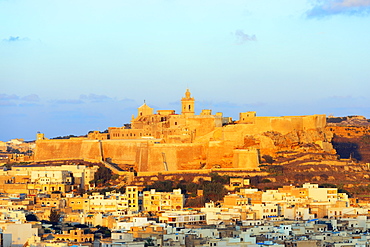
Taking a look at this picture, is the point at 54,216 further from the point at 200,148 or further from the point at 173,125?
the point at 173,125

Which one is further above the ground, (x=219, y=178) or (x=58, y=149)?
(x=58, y=149)

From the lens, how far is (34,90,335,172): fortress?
8475cm

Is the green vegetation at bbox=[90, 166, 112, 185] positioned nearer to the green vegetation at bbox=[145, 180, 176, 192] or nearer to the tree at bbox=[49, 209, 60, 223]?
the green vegetation at bbox=[145, 180, 176, 192]

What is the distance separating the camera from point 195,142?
8706cm

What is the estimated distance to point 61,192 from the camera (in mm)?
78938

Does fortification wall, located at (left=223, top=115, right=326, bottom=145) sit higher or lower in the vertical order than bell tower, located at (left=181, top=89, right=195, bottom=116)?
lower

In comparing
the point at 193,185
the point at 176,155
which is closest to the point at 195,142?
the point at 176,155

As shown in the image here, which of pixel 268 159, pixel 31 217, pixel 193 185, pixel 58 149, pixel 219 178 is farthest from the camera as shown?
pixel 58 149

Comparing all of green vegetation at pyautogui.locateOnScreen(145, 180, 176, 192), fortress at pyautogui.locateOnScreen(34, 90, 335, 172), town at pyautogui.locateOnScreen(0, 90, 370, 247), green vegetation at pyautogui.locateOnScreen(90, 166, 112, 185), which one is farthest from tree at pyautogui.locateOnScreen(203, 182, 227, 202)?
green vegetation at pyautogui.locateOnScreen(90, 166, 112, 185)

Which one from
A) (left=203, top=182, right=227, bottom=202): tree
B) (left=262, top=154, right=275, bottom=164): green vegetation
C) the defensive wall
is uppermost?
the defensive wall

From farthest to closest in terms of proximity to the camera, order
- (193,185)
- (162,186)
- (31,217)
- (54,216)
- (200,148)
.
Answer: (200,148) < (162,186) < (193,185) < (54,216) < (31,217)

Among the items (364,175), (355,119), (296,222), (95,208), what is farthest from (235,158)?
(355,119)

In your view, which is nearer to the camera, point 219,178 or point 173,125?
point 219,178

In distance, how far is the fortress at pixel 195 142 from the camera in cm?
8475
